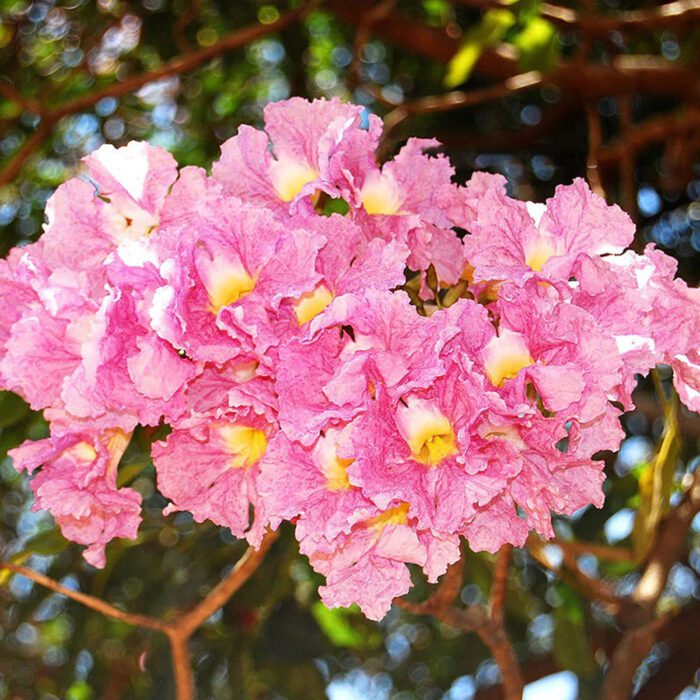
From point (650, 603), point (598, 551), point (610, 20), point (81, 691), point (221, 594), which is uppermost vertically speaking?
point (221, 594)

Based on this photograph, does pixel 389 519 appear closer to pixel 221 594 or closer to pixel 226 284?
pixel 226 284

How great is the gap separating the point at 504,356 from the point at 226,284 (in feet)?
0.75

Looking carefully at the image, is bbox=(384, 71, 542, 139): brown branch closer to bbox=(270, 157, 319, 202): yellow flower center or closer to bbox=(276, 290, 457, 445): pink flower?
bbox=(270, 157, 319, 202): yellow flower center

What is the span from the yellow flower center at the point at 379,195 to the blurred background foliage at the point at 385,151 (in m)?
0.56

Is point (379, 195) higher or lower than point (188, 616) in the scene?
higher

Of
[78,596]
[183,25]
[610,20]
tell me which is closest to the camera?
[78,596]

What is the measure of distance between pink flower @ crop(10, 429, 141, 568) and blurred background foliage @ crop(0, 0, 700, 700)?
1.40 feet

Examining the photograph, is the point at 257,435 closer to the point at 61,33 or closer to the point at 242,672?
the point at 242,672

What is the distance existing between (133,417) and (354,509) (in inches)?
8.8

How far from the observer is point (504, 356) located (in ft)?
2.85

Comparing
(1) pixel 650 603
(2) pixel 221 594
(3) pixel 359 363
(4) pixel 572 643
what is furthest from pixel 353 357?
(4) pixel 572 643

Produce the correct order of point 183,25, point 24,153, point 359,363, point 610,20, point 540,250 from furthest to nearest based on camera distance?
point 183,25
point 610,20
point 24,153
point 540,250
point 359,363

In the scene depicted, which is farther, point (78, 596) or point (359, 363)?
point (78, 596)

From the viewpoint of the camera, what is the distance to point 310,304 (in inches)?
36.5
